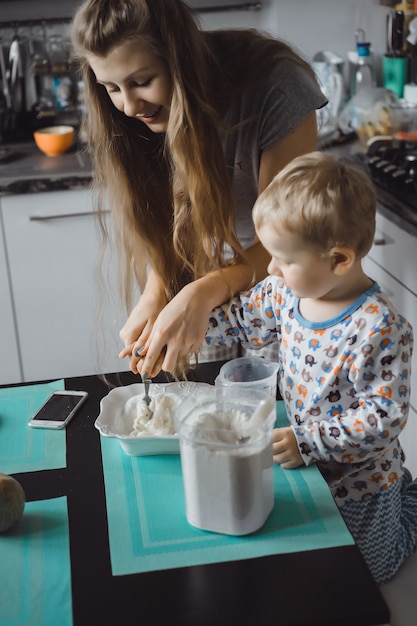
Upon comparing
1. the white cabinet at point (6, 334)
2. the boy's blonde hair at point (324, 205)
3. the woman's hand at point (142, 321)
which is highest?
the boy's blonde hair at point (324, 205)

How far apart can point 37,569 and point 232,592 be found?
9.2 inches

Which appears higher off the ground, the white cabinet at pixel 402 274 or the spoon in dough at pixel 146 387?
the spoon in dough at pixel 146 387

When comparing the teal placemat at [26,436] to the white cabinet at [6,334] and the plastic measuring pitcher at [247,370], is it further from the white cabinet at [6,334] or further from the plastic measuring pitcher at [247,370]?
the white cabinet at [6,334]

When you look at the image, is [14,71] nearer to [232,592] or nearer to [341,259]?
[341,259]

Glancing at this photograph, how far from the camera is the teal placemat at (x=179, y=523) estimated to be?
36.1 inches

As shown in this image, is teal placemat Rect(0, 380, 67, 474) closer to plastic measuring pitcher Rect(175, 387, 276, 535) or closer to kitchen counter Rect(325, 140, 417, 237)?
plastic measuring pitcher Rect(175, 387, 276, 535)

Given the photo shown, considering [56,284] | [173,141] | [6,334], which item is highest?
[173,141]

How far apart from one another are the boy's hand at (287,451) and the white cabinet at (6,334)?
171 centimetres

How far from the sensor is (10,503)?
3.18ft

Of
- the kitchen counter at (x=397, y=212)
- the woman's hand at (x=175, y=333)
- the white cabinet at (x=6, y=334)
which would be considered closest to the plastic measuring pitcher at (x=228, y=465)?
the woman's hand at (x=175, y=333)

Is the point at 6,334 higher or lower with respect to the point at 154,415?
lower

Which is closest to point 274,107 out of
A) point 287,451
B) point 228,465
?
point 287,451

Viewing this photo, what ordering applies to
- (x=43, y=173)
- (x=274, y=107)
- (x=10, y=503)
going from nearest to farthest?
1. (x=10, y=503)
2. (x=274, y=107)
3. (x=43, y=173)

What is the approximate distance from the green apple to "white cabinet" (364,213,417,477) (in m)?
1.23
